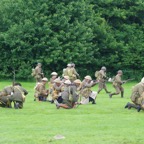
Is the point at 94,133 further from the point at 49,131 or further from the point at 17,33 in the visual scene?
the point at 17,33

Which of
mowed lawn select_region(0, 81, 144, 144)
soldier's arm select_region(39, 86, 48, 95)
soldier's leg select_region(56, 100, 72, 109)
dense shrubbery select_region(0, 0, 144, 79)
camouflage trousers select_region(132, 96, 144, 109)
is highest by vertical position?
dense shrubbery select_region(0, 0, 144, 79)

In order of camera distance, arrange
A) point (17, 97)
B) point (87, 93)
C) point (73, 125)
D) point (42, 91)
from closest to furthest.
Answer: point (73, 125), point (17, 97), point (87, 93), point (42, 91)

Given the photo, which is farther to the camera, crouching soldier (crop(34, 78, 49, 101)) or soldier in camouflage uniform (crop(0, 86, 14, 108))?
crouching soldier (crop(34, 78, 49, 101))

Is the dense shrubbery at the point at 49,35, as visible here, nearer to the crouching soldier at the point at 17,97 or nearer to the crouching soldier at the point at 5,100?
the crouching soldier at the point at 5,100

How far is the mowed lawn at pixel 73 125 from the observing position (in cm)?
1667

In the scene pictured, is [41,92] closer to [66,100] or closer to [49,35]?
[66,100]

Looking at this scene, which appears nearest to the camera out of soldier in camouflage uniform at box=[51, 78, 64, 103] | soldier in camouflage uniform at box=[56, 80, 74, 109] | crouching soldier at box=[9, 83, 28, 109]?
crouching soldier at box=[9, 83, 28, 109]

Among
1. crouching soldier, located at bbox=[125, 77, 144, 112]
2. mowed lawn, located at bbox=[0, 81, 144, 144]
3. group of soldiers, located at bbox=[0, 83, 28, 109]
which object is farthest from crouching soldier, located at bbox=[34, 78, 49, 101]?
crouching soldier, located at bbox=[125, 77, 144, 112]

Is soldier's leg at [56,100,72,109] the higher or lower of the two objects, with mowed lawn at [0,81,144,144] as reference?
higher

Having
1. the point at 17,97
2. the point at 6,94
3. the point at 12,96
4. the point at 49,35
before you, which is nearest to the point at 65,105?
the point at 17,97

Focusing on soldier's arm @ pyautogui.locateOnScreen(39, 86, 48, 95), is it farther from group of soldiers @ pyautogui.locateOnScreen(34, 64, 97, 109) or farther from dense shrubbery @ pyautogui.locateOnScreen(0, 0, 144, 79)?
dense shrubbery @ pyautogui.locateOnScreen(0, 0, 144, 79)

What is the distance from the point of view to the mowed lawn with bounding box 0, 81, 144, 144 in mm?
16672

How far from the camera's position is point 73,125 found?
64.7 feet

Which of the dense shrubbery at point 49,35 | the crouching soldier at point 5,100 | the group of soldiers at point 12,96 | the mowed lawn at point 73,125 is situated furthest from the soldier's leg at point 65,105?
the dense shrubbery at point 49,35
